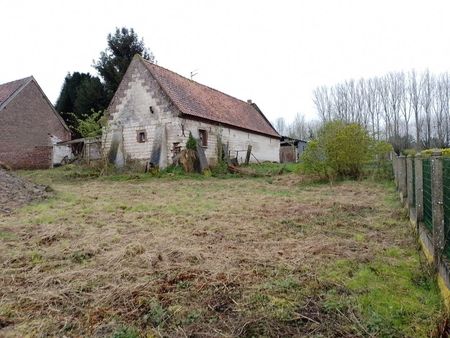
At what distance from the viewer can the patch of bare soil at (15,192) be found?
8310mm

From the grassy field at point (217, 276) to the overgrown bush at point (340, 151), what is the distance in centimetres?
632

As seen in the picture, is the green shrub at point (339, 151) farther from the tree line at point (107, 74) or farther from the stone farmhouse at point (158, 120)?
the tree line at point (107, 74)

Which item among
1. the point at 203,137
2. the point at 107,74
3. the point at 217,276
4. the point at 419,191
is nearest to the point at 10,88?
the point at 107,74

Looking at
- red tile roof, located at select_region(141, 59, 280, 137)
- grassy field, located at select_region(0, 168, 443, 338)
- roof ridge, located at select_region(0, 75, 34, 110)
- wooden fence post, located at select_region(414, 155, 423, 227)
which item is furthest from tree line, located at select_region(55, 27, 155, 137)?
wooden fence post, located at select_region(414, 155, 423, 227)

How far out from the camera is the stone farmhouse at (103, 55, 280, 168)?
1725 cm

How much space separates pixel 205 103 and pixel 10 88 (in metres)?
13.9

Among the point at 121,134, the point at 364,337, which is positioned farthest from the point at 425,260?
the point at 121,134

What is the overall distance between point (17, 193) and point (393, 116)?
4521 cm

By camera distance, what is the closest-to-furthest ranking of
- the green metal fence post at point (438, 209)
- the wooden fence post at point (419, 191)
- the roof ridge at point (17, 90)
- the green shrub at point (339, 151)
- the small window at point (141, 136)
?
the green metal fence post at point (438, 209) < the wooden fence post at point (419, 191) < the green shrub at point (339, 151) < the small window at point (141, 136) < the roof ridge at point (17, 90)

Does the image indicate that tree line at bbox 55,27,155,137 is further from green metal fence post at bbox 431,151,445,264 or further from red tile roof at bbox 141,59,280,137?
green metal fence post at bbox 431,151,445,264

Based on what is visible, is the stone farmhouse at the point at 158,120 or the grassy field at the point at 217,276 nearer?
the grassy field at the point at 217,276

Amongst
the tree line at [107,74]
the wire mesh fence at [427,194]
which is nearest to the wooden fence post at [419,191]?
the wire mesh fence at [427,194]

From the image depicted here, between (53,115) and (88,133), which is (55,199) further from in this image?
(53,115)

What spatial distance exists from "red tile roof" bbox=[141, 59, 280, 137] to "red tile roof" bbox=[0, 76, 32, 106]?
35.8 ft
